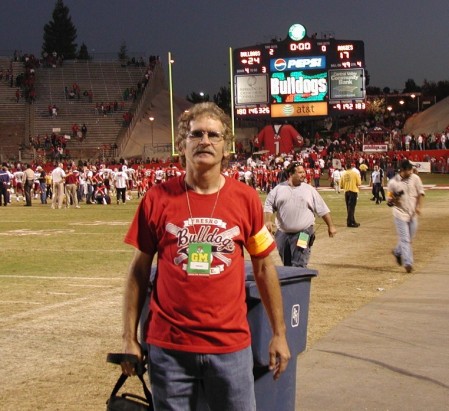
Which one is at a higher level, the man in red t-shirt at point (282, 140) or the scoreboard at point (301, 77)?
the scoreboard at point (301, 77)

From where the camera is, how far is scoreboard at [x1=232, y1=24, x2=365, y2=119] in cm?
5838

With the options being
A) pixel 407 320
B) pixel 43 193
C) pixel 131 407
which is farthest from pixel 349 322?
pixel 43 193

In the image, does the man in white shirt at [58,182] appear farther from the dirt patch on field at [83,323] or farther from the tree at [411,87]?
the tree at [411,87]

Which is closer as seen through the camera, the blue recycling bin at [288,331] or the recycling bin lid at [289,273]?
the blue recycling bin at [288,331]

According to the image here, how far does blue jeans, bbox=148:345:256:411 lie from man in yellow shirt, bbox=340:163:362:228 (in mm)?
20195

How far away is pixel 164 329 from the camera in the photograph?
13.5ft

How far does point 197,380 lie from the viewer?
4133 mm

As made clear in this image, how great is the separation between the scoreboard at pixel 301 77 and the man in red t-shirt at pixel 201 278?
54.5 meters

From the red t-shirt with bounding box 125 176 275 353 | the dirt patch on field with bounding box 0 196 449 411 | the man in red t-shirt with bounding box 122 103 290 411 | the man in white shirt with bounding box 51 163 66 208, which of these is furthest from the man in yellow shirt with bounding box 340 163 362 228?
the red t-shirt with bounding box 125 176 275 353

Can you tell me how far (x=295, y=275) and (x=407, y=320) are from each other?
16.7 ft

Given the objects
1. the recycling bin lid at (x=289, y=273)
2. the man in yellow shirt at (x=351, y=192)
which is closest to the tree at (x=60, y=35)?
the man in yellow shirt at (x=351, y=192)

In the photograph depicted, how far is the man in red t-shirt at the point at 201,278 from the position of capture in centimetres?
408

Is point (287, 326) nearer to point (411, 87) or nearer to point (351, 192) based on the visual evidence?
point (351, 192)

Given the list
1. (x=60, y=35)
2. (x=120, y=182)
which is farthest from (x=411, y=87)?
(x=120, y=182)
